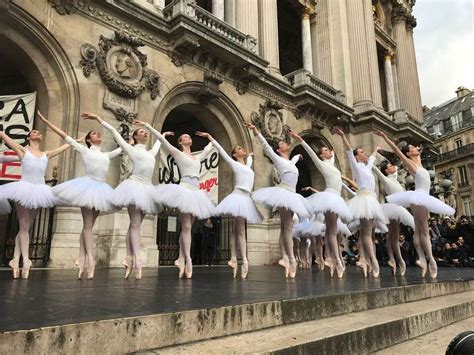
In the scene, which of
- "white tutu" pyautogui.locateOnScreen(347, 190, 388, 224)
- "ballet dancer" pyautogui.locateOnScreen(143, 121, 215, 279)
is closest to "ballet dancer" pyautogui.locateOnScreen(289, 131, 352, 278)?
"white tutu" pyautogui.locateOnScreen(347, 190, 388, 224)

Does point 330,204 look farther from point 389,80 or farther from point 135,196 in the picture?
point 389,80

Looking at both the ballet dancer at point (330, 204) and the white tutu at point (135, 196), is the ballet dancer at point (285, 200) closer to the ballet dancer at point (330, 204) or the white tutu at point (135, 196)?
the ballet dancer at point (330, 204)

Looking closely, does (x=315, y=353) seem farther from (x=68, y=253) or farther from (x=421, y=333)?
(x=68, y=253)

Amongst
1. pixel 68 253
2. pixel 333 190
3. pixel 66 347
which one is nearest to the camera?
pixel 66 347

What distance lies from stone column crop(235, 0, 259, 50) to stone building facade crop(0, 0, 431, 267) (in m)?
0.05

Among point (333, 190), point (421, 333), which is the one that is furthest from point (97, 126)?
point (421, 333)

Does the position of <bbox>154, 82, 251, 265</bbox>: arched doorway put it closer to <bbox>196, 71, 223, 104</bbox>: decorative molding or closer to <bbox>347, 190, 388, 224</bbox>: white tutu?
<bbox>196, 71, 223, 104</bbox>: decorative molding

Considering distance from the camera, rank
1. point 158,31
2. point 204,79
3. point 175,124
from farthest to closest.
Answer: point 175,124 < point 204,79 < point 158,31

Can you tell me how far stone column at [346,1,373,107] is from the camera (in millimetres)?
22047

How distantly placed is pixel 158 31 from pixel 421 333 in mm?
11755

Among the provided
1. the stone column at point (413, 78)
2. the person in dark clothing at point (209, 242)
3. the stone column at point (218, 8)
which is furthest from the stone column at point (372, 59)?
the person in dark clothing at point (209, 242)

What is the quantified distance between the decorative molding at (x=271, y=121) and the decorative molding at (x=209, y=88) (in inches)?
75.6

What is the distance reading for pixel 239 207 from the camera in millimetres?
6613

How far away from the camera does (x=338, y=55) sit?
2242 centimetres
